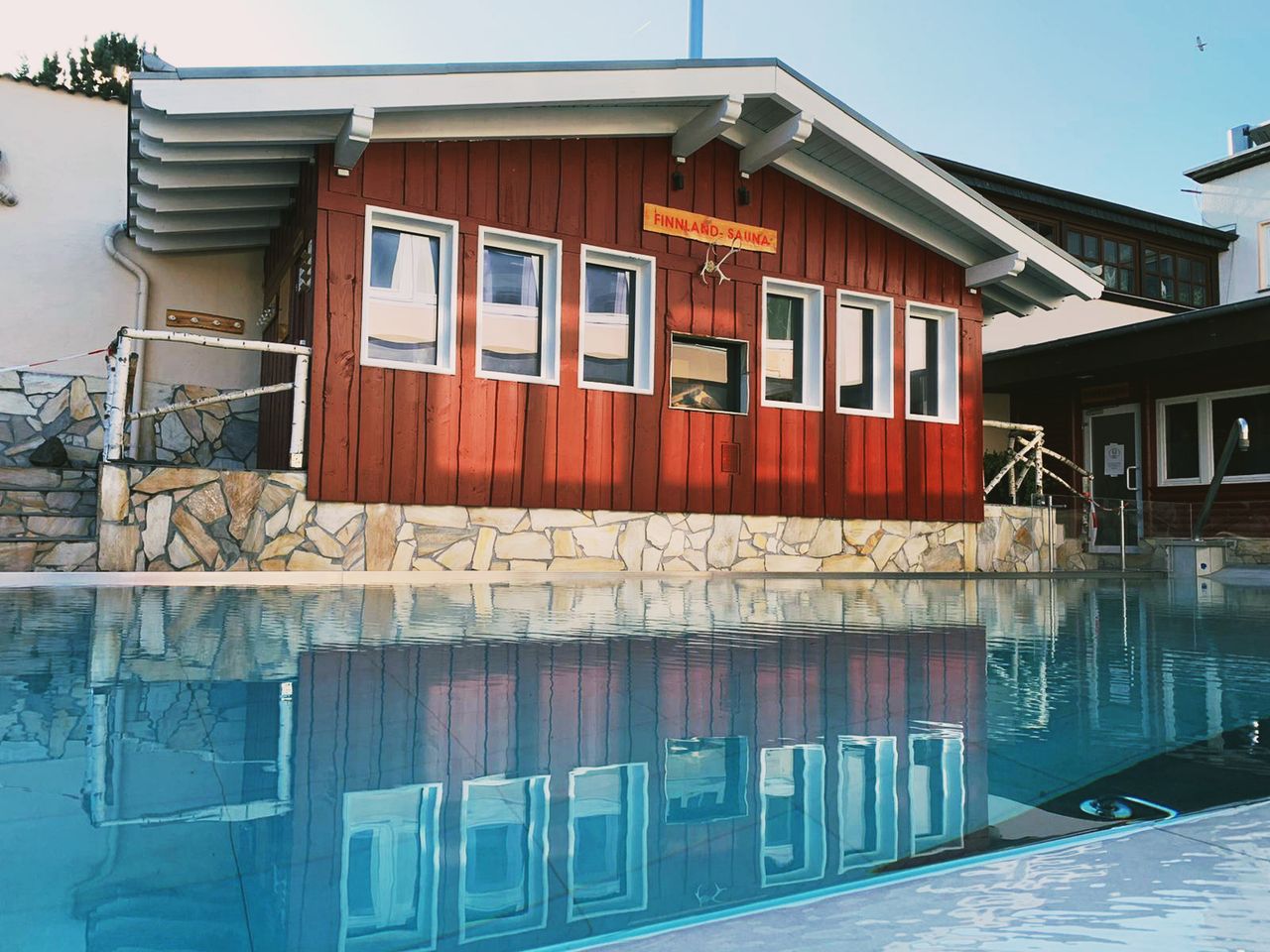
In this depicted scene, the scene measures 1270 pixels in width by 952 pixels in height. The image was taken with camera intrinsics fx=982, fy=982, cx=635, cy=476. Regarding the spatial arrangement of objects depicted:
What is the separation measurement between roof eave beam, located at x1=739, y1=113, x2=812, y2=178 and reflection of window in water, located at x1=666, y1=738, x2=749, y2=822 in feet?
24.1

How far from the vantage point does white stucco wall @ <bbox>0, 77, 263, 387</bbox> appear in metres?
9.25

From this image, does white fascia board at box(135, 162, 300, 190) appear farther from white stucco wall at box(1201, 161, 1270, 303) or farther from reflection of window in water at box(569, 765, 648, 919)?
white stucco wall at box(1201, 161, 1270, 303)

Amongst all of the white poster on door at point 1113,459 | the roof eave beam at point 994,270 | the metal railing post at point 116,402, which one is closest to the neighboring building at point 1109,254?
the white poster on door at point 1113,459

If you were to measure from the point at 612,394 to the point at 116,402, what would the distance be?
3.70 metres

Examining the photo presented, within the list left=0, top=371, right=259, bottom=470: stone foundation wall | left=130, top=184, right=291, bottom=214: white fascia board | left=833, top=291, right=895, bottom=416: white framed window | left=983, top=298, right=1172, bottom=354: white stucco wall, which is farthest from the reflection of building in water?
left=983, top=298, right=1172, bottom=354: white stucco wall

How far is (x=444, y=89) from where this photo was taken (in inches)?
280

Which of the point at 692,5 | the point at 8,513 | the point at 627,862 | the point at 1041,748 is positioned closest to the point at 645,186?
the point at 692,5

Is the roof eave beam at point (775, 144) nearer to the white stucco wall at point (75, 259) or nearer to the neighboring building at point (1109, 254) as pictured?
the white stucco wall at point (75, 259)

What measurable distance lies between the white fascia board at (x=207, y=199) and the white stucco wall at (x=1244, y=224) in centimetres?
1694

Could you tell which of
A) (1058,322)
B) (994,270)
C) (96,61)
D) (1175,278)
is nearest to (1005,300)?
(994,270)

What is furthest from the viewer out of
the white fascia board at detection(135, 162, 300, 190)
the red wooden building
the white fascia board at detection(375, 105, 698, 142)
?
the white fascia board at detection(135, 162, 300, 190)

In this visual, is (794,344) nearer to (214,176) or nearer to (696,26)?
(696,26)

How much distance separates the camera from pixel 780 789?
1.68m

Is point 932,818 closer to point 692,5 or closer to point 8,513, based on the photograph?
point 8,513
